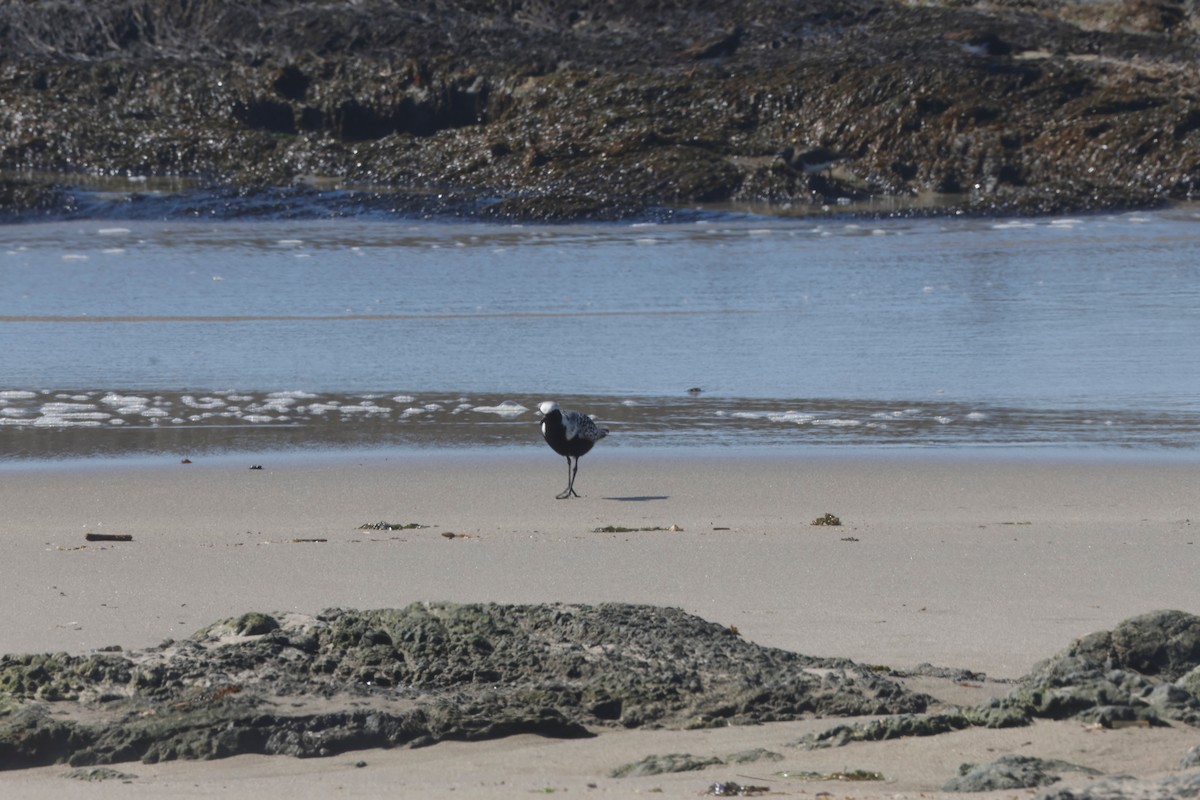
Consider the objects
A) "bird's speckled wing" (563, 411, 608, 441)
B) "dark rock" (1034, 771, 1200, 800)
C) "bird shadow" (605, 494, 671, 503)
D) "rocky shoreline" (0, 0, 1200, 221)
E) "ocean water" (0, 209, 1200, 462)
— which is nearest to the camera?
"dark rock" (1034, 771, 1200, 800)

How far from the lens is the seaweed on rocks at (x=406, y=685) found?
11.5ft

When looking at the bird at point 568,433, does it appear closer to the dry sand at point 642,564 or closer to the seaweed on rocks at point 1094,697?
the dry sand at point 642,564

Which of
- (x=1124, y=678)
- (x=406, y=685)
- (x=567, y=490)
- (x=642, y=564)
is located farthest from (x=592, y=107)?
(x=1124, y=678)

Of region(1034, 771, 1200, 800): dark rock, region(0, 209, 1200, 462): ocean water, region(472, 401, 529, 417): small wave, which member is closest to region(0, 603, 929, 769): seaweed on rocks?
region(1034, 771, 1200, 800): dark rock

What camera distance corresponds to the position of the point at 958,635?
458cm

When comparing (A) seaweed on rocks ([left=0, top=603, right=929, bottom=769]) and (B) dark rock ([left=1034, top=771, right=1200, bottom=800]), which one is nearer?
(B) dark rock ([left=1034, top=771, right=1200, bottom=800])

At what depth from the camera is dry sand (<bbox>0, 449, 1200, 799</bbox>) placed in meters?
3.33

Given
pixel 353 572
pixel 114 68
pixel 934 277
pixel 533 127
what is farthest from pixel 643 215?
pixel 353 572

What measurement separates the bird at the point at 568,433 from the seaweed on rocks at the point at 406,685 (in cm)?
275

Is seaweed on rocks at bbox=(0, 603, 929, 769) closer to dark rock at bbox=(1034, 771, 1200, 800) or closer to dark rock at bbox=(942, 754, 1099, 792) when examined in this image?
dark rock at bbox=(942, 754, 1099, 792)

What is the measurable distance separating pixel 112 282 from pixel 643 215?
7032mm

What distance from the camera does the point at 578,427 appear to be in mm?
7152

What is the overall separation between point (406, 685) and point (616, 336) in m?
7.79

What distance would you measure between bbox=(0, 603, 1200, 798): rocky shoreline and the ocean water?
3994mm
